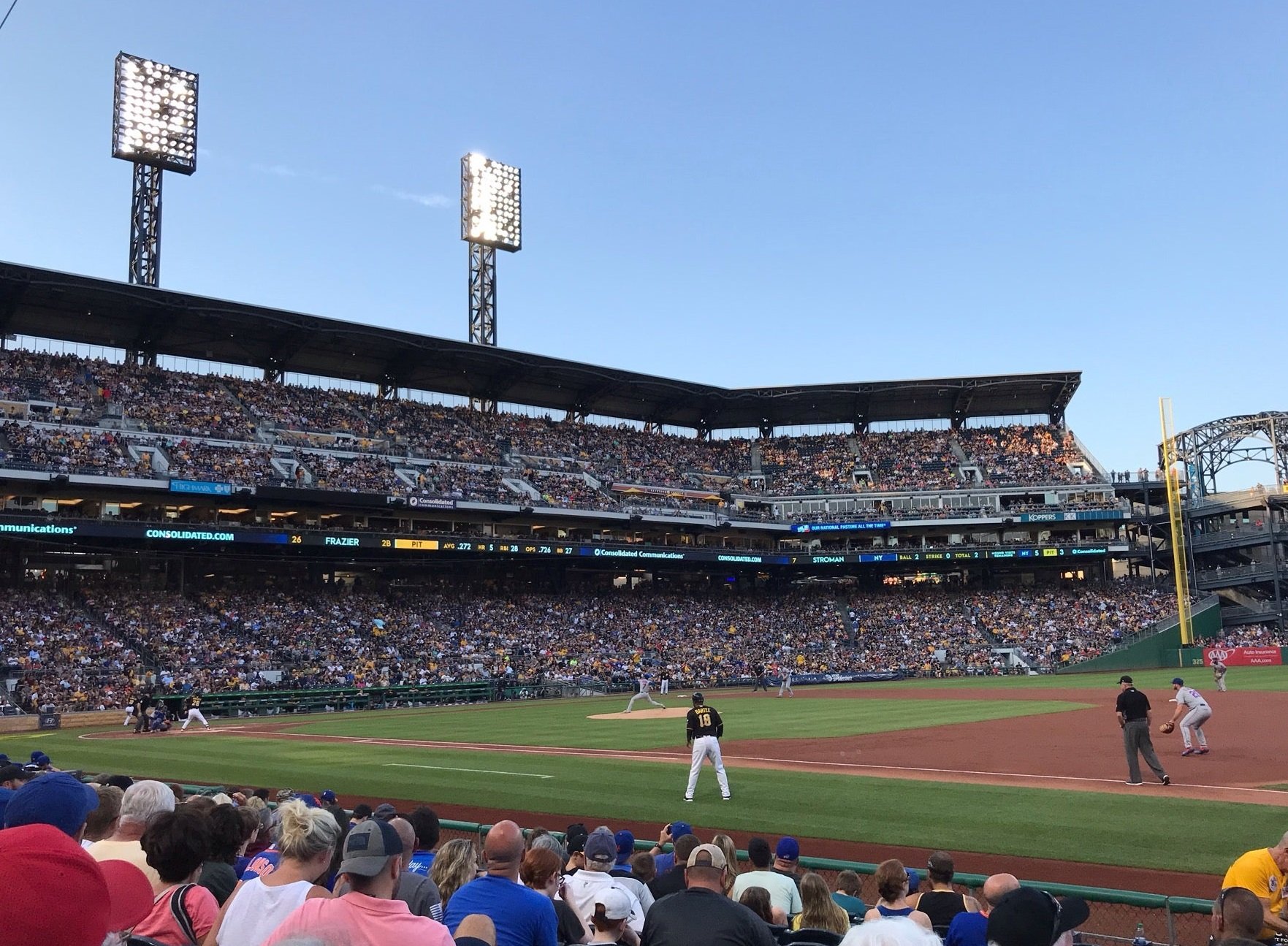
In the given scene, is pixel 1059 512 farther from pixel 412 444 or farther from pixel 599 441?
pixel 412 444

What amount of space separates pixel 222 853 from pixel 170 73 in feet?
198

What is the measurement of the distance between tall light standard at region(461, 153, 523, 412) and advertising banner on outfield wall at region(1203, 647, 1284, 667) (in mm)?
47695

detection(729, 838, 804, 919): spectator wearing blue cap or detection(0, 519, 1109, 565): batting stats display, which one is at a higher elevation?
detection(0, 519, 1109, 565): batting stats display

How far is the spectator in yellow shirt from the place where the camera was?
22.9 ft

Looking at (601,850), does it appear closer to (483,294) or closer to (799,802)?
(799,802)

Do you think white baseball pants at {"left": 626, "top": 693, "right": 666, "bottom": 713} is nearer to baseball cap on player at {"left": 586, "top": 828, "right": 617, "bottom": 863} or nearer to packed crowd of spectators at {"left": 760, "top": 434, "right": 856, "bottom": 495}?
baseball cap on player at {"left": 586, "top": 828, "right": 617, "bottom": 863}

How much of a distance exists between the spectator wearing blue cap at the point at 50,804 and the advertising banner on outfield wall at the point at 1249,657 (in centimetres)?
6147

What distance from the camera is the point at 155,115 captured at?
180ft

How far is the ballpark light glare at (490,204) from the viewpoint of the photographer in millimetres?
66500

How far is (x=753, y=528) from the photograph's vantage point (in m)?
72.1

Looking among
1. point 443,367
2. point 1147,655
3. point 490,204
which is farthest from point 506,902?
point 490,204

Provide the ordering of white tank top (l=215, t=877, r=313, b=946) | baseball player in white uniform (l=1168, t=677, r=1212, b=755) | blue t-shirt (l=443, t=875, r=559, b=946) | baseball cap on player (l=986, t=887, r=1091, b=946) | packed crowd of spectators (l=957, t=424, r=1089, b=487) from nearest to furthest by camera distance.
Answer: baseball cap on player (l=986, t=887, r=1091, b=946), white tank top (l=215, t=877, r=313, b=946), blue t-shirt (l=443, t=875, r=559, b=946), baseball player in white uniform (l=1168, t=677, r=1212, b=755), packed crowd of spectators (l=957, t=424, r=1089, b=487)

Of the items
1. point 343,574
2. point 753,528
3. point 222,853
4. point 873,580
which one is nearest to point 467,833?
point 222,853

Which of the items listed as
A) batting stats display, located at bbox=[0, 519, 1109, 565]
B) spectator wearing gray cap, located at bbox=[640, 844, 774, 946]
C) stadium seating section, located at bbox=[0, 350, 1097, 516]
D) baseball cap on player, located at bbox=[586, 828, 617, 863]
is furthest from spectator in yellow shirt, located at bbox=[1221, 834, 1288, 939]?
stadium seating section, located at bbox=[0, 350, 1097, 516]
